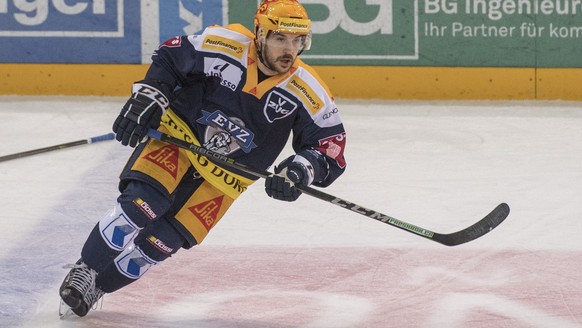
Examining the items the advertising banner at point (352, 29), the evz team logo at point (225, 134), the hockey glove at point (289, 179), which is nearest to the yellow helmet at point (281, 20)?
the evz team logo at point (225, 134)

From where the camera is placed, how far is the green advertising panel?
7.05 m

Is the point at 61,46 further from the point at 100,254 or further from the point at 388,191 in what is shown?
the point at 100,254

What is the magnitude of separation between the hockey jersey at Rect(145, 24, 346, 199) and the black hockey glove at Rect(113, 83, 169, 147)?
0.06 metres

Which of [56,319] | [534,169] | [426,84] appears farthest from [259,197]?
[426,84]

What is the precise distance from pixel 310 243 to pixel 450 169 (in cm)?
140

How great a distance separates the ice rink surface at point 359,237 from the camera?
379cm

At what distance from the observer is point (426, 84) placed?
719 centimetres

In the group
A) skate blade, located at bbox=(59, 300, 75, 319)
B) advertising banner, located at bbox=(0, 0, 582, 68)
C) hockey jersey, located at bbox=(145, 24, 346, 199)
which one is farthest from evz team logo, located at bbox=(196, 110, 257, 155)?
advertising banner, located at bbox=(0, 0, 582, 68)

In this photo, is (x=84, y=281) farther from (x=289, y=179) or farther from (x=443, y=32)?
(x=443, y=32)

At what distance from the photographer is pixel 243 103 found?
3.69 metres

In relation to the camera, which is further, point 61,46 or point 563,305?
point 61,46

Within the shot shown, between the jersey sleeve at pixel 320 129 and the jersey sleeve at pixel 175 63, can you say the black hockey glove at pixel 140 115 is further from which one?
the jersey sleeve at pixel 320 129

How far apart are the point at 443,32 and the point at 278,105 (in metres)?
3.64

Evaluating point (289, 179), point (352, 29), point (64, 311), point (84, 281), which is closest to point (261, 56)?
point (289, 179)
